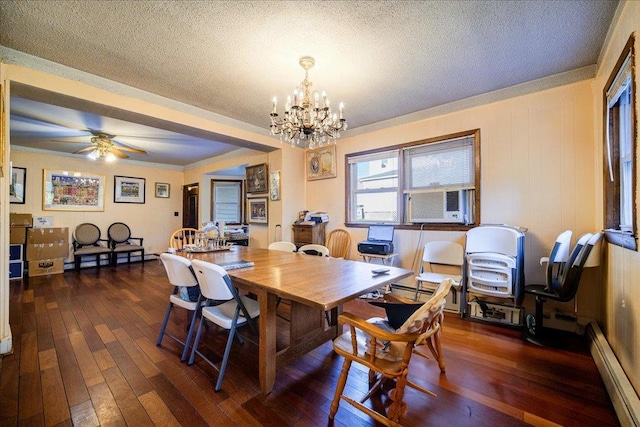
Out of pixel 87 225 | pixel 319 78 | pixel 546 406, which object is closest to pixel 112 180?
pixel 87 225

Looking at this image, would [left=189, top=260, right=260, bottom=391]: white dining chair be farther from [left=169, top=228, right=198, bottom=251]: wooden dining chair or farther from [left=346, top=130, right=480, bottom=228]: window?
[left=346, top=130, right=480, bottom=228]: window

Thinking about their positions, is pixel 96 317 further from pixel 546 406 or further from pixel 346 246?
pixel 546 406

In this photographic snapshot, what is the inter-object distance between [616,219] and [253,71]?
130 inches

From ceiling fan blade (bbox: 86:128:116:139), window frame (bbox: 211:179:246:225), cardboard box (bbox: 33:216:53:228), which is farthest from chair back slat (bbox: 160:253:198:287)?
cardboard box (bbox: 33:216:53:228)

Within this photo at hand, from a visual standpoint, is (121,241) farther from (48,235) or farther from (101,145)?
(101,145)

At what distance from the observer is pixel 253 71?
246cm

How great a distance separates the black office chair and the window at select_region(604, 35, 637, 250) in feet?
0.51

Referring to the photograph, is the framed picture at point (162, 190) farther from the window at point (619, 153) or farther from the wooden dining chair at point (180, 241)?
the window at point (619, 153)

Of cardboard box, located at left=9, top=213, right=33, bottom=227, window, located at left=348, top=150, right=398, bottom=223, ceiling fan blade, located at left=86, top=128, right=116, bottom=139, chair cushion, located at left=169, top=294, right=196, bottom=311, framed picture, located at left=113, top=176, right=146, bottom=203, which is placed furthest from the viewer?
framed picture, located at left=113, top=176, right=146, bottom=203

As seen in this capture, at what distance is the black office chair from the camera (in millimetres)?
2000

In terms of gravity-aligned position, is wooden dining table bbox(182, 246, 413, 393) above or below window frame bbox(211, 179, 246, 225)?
below

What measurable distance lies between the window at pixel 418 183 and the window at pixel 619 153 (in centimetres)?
107

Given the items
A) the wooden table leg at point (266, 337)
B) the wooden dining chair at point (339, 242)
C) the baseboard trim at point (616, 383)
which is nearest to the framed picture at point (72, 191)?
the wooden dining chair at point (339, 242)

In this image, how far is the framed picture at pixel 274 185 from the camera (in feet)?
14.6
